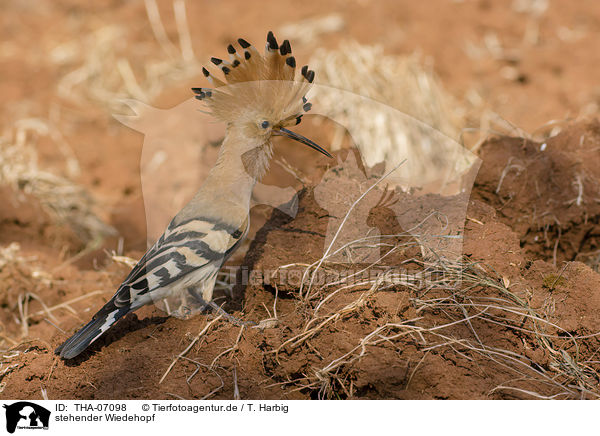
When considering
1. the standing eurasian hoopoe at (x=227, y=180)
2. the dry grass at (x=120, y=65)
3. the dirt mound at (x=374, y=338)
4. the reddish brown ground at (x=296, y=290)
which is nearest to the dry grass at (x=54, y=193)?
the reddish brown ground at (x=296, y=290)

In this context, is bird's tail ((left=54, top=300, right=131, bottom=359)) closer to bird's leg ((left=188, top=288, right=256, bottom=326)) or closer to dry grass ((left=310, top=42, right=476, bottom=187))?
bird's leg ((left=188, top=288, right=256, bottom=326))

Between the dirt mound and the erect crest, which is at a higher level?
the erect crest

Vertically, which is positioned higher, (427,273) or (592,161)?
(592,161)

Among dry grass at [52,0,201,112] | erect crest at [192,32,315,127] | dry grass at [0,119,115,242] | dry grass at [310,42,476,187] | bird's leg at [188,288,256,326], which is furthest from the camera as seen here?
dry grass at [52,0,201,112]

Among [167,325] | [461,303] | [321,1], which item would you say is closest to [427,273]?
[461,303]

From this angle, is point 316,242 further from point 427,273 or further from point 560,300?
point 560,300
